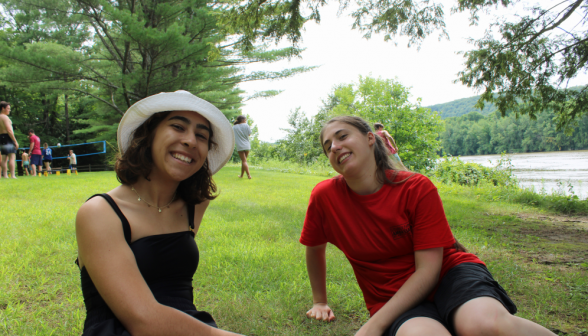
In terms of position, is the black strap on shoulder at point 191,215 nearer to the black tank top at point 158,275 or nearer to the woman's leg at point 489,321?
the black tank top at point 158,275

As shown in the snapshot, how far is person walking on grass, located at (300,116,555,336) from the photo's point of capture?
1.44 m

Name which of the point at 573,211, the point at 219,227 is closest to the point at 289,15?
the point at 219,227

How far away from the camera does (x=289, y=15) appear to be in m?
6.00

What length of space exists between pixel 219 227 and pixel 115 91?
12277 millimetres

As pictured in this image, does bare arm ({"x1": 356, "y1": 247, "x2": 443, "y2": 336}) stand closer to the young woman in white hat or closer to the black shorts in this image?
the black shorts

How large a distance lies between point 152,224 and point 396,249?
122 cm

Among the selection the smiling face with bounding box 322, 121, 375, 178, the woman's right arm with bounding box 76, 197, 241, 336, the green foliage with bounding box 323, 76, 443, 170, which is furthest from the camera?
the green foliage with bounding box 323, 76, 443, 170

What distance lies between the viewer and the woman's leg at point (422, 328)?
1.35 metres

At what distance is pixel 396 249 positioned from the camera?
5.81 feet

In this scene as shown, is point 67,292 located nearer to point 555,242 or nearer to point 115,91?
point 555,242

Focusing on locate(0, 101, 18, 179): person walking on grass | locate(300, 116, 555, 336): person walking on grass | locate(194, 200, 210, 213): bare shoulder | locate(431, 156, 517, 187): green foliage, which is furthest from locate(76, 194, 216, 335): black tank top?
locate(431, 156, 517, 187): green foliage

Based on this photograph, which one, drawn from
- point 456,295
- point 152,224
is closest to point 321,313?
point 456,295

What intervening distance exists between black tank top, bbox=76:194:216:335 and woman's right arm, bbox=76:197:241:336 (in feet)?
0.21

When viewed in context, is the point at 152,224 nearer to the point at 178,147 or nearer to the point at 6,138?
the point at 178,147
